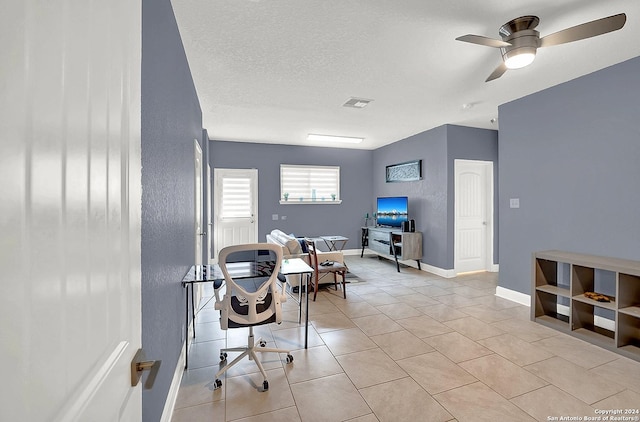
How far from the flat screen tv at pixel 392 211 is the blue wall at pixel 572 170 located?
81.2 inches

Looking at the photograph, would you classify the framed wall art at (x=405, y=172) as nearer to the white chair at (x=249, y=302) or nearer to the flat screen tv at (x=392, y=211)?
the flat screen tv at (x=392, y=211)

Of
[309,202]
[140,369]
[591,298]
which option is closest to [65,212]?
[140,369]

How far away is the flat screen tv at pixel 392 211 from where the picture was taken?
6.22m

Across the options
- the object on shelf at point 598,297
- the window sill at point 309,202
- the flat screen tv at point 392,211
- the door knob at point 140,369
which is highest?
the window sill at point 309,202

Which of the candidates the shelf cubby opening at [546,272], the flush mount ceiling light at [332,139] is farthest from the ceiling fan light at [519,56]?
the flush mount ceiling light at [332,139]

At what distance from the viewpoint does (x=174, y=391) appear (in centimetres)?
215

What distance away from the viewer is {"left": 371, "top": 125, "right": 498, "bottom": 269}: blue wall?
542cm

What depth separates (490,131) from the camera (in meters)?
5.77

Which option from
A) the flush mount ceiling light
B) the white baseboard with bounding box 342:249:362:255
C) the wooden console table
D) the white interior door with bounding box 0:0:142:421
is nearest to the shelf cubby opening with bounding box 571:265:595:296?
the wooden console table

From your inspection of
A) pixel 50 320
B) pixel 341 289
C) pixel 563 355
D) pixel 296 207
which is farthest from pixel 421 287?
pixel 50 320

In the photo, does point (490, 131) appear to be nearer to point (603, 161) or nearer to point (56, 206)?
point (603, 161)

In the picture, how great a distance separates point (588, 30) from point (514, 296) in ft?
11.0

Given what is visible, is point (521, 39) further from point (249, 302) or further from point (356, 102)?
point (249, 302)

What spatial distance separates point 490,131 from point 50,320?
22.1ft
